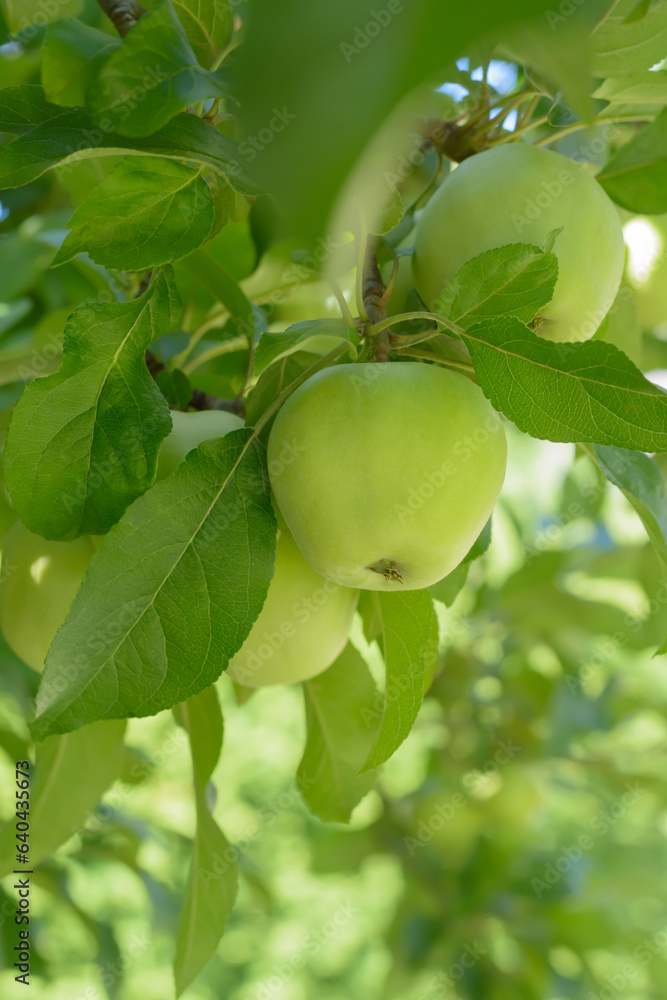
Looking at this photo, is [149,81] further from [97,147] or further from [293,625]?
[293,625]

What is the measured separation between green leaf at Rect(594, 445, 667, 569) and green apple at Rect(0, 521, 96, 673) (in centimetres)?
33

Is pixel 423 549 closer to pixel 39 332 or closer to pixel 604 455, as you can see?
pixel 604 455

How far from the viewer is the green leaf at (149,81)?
0.34m

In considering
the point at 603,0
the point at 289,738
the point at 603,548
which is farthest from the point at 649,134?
the point at 289,738

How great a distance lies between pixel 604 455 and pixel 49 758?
498mm

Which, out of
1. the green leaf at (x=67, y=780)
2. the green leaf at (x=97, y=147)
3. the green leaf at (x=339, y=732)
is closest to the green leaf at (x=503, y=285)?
the green leaf at (x=97, y=147)

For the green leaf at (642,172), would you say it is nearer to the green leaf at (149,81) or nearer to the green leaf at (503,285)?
the green leaf at (503,285)

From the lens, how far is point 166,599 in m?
0.43

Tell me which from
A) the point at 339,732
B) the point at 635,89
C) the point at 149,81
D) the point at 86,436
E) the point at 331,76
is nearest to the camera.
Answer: the point at 331,76

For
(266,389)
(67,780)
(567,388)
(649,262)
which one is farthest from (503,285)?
(649,262)

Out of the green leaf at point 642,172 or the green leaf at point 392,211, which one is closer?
the green leaf at point 392,211

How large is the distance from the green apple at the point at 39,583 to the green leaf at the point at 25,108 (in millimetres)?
242

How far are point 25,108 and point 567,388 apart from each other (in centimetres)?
29

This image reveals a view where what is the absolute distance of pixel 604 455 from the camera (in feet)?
1.63
